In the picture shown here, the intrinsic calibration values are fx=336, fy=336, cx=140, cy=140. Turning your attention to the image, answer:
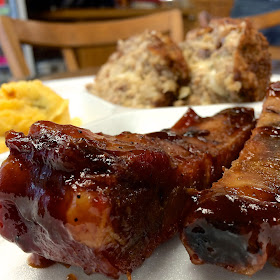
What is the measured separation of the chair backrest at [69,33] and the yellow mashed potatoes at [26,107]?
129 inches

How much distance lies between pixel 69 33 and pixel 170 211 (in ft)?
17.7

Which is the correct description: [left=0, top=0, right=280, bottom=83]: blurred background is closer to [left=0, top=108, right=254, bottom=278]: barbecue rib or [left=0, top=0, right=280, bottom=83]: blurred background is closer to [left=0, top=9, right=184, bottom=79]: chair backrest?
[left=0, top=9, right=184, bottom=79]: chair backrest

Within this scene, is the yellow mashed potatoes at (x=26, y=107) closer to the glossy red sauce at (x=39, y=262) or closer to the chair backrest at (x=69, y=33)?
the glossy red sauce at (x=39, y=262)

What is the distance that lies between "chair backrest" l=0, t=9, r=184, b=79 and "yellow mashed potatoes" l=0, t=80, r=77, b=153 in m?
3.28

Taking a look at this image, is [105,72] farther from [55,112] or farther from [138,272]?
[138,272]

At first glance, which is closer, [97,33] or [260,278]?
[260,278]

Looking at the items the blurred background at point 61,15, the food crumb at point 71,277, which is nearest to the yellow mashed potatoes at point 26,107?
the food crumb at point 71,277

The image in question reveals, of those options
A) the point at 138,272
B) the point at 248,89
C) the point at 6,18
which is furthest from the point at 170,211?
the point at 6,18

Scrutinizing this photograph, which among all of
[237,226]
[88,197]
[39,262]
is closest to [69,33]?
[39,262]

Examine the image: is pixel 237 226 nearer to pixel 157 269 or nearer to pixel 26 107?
pixel 157 269

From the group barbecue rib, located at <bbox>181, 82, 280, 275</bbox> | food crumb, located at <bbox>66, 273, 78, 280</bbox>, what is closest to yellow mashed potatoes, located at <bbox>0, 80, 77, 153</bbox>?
food crumb, located at <bbox>66, 273, 78, 280</bbox>

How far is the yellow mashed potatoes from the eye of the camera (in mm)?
1938

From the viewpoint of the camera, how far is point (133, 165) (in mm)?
976

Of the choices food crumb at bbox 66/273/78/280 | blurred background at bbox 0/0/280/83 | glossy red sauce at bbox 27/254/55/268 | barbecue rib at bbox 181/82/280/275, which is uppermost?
barbecue rib at bbox 181/82/280/275
